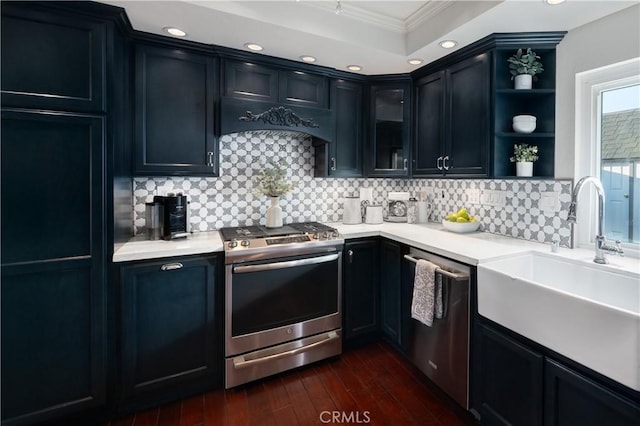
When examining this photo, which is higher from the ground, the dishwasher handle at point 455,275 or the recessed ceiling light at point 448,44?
the recessed ceiling light at point 448,44

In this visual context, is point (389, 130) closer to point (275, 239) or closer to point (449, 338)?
point (275, 239)

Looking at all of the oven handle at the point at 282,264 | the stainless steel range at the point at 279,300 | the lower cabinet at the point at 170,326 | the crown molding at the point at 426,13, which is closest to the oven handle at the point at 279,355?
the stainless steel range at the point at 279,300

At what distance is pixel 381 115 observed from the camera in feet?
9.45

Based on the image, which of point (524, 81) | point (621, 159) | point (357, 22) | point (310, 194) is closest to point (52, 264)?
point (310, 194)

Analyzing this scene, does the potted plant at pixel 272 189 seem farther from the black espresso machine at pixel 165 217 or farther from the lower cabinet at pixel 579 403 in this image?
the lower cabinet at pixel 579 403

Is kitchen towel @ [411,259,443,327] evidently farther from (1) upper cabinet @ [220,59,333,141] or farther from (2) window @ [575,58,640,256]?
(1) upper cabinet @ [220,59,333,141]

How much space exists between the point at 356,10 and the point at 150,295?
235cm

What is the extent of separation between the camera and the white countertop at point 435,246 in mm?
1746

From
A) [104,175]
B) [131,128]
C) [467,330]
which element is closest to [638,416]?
[467,330]

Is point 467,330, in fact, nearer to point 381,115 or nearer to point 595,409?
point 595,409

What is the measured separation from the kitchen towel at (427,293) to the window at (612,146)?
3.28 ft

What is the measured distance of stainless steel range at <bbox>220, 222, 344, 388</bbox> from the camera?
79.7 inches

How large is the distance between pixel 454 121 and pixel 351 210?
3.84ft

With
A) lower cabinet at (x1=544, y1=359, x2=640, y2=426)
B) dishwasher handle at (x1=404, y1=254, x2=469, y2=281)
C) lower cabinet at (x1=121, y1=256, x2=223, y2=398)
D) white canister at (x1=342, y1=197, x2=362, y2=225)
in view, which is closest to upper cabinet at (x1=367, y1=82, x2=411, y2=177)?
white canister at (x1=342, y1=197, x2=362, y2=225)
